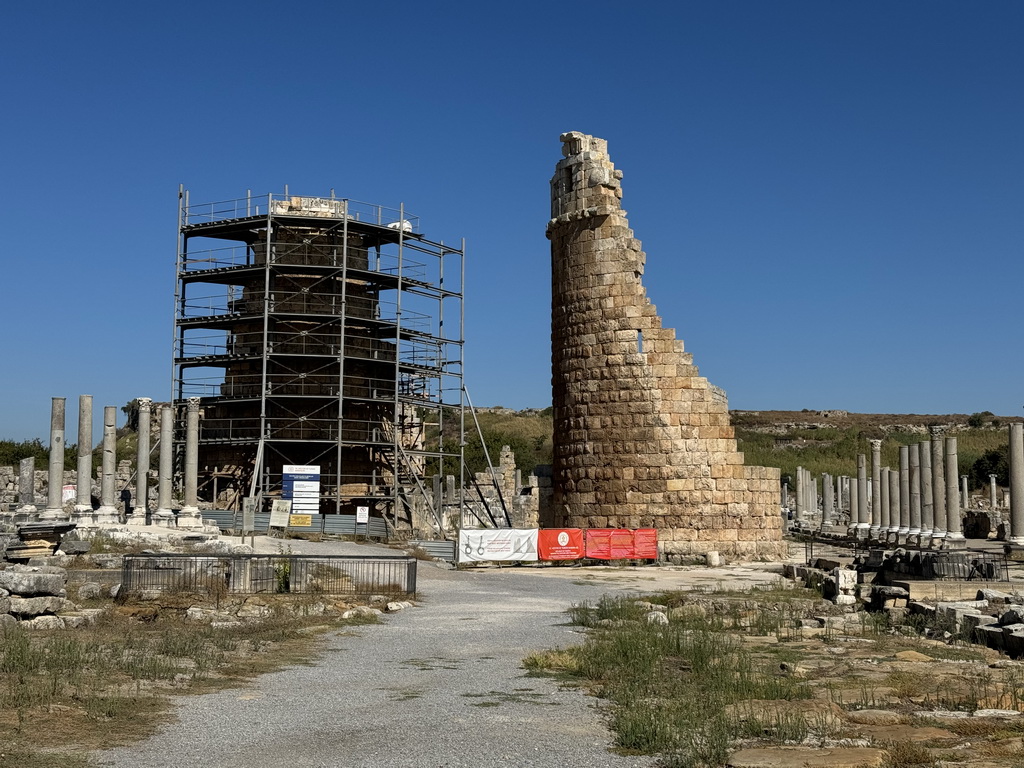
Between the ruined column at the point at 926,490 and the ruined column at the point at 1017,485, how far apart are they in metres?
6.57

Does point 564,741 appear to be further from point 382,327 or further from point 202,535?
point 382,327

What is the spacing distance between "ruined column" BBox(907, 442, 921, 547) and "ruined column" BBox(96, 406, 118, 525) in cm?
2402

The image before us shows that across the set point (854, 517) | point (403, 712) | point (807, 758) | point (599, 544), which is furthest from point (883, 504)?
point (807, 758)

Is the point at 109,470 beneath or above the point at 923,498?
above

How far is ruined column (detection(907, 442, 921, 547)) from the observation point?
35125 millimetres

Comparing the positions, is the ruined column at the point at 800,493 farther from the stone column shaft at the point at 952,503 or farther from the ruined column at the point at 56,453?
the ruined column at the point at 56,453

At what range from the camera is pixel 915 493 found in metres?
36.2

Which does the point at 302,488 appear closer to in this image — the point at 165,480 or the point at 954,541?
the point at 165,480

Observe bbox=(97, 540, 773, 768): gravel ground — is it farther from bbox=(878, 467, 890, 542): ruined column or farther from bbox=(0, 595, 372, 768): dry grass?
bbox=(878, 467, 890, 542): ruined column

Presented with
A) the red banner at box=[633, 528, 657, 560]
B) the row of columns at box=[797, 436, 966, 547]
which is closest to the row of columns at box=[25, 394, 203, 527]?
the red banner at box=[633, 528, 657, 560]

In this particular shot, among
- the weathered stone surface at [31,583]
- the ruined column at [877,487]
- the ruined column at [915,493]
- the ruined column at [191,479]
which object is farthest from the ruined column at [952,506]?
the weathered stone surface at [31,583]

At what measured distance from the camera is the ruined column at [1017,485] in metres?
26.0

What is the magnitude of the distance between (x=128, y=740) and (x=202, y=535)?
18042mm

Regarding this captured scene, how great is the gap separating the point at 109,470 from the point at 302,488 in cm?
639
